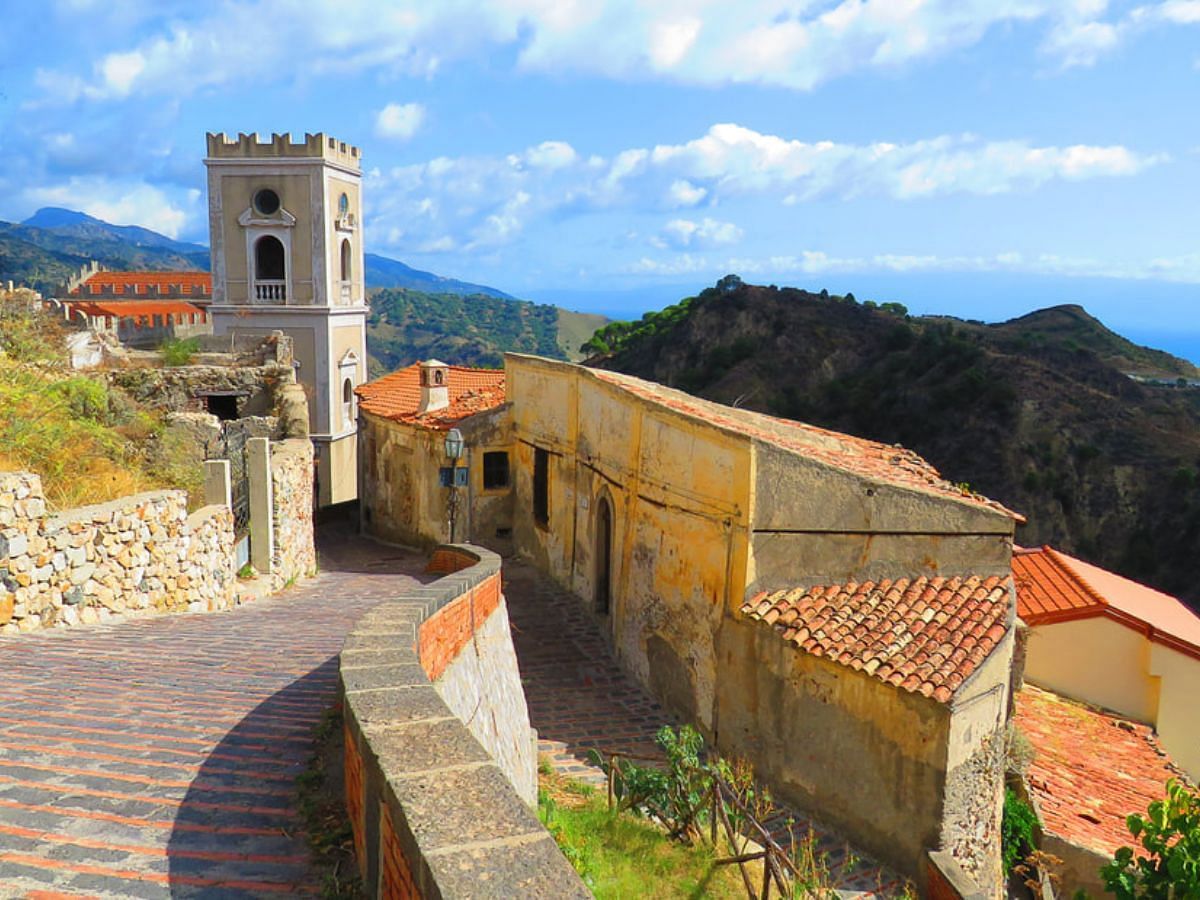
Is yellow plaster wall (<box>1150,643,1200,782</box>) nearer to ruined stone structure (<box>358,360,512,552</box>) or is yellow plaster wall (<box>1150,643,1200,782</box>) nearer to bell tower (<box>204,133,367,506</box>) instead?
ruined stone structure (<box>358,360,512,552</box>)

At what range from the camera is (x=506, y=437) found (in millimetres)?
21188

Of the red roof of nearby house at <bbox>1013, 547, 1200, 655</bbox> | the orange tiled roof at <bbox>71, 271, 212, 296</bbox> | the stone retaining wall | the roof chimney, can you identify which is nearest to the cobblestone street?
the stone retaining wall

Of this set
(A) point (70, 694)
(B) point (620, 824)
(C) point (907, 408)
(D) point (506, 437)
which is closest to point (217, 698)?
(A) point (70, 694)

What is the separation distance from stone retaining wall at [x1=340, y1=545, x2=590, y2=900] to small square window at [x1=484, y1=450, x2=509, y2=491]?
14.2m

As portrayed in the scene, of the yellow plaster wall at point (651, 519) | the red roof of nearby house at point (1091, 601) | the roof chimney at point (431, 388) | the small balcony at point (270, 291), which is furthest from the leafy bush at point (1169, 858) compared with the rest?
the small balcony at point (270, 291)

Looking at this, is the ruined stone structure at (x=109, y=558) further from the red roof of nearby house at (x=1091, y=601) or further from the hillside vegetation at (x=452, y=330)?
the hillside vegetation at (x=452, y=330)

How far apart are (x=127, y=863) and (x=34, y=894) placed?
0.36m

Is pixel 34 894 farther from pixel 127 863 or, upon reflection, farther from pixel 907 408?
pixel 907 408

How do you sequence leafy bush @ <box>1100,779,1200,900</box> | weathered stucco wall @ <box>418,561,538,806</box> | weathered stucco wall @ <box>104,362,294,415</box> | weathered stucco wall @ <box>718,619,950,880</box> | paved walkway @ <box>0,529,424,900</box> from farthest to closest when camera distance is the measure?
1. weathered stucco wall @ <box>104,362,294,415</box>
2. weathered stucco wall @ <box>718,619,950,880</box>
3. leafy bush @ <box>1100,779,1200,900</box>
4. weathered stucco wall @ <box>418,561,538,806</box>
5. paved walkway @ <box>0,529,424,900</box>

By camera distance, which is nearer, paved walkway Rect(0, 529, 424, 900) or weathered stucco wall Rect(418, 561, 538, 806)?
paved walkway Rect(0, 529, 424, 900)

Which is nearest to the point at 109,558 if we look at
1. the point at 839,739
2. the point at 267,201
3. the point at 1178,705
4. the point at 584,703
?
the point at 584,703

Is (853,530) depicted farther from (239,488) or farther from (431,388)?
(431,388)

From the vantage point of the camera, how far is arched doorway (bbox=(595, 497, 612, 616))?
56.5 feet

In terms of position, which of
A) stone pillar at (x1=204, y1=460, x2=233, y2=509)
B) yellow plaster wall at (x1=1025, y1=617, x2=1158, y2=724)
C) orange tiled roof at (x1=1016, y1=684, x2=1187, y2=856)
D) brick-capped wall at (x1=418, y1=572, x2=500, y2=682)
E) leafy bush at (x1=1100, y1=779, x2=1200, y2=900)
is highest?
stone pillar at (x1=204, y1=460, x2=233, y2=509)
